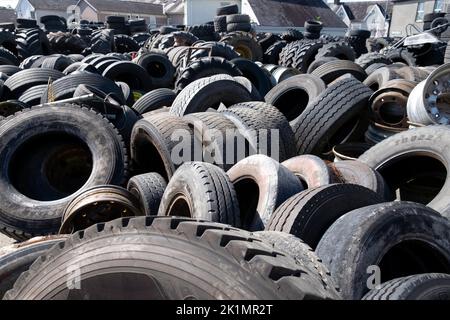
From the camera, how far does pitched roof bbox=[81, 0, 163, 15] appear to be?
4450cm

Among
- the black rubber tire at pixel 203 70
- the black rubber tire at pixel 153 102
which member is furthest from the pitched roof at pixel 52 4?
the black rubber tire at pixel 153 102

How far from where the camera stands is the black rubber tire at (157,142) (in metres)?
3.66

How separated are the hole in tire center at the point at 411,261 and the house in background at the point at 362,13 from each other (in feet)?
145

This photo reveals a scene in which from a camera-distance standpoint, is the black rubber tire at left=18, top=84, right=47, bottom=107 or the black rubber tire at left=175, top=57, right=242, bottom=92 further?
the black rubber tire at left=175, top=57, right=242, bottom=92

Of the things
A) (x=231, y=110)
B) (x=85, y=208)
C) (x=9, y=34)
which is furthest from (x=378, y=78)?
(x=9, y=34)

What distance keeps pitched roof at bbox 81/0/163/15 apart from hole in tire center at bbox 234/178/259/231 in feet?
149

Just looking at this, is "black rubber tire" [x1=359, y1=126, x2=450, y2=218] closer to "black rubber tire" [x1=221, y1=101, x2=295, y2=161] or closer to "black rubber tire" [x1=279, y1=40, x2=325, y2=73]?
"black rubber tire" [x1=221, y1=101, x2=295, y2=161]

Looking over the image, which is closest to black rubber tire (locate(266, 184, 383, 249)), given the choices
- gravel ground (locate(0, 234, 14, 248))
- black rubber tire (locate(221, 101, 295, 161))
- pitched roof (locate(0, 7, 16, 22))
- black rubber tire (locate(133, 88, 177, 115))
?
black rubber tire (locate(221, 101, 295, 161))

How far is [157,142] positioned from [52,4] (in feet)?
172

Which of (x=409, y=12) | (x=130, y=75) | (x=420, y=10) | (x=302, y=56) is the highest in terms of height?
(x=409, y=12)

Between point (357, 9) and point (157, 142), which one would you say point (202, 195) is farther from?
point (357, 9)

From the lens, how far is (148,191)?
134 inches

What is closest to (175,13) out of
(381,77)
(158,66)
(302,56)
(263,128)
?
(302,56)

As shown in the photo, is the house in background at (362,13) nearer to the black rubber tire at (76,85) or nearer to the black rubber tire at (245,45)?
the black rubber tire at (245,45)
